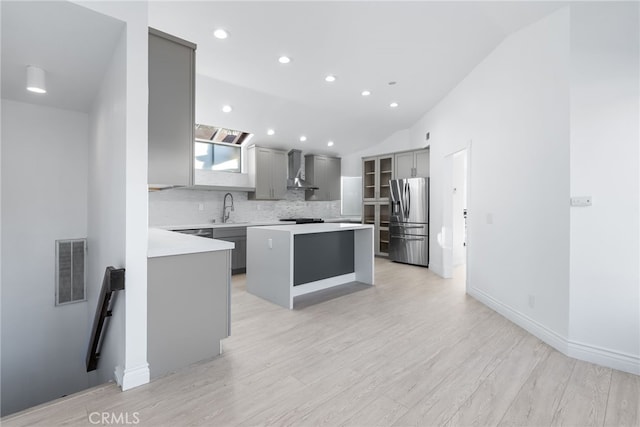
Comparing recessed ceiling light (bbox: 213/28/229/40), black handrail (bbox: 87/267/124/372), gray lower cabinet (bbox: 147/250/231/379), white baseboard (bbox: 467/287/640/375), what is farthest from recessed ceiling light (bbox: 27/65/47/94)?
white baseboard (bbox: 467/287/640/375)

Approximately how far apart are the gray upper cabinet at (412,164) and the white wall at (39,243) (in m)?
5.21

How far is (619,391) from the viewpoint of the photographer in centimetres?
197

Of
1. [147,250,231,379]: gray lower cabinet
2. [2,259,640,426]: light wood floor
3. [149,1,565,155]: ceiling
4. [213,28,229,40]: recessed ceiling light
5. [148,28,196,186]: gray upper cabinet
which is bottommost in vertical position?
[2,259,640,426]: light wood floor

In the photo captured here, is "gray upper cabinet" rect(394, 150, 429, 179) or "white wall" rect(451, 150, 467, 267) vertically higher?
"gray upper cabinet" rect(394, 150, 429, 179)

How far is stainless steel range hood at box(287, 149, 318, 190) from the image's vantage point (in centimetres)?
645

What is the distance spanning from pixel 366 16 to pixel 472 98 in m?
1.96

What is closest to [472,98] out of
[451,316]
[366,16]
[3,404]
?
[366,16]

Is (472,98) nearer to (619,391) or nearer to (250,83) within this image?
(250,83)

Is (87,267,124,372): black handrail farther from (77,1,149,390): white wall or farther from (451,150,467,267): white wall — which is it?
(451,150,467,267): white wall

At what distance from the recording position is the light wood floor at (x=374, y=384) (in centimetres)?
170

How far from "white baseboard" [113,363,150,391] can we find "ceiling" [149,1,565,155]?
112 inches

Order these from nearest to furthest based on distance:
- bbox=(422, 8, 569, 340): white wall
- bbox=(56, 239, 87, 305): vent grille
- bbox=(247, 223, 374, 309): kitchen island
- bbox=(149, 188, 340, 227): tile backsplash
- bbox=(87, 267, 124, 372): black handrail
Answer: bbox=(87, 267, 124, 372): black handrail
bbox=(422, 8, 569, 340): white wall
bbox=(56, 239, 87, 305): vent grille
bbox=(247, 223, 374, 309): kitchen island
bbox=(149, 188, 340, 227): tile backsplash

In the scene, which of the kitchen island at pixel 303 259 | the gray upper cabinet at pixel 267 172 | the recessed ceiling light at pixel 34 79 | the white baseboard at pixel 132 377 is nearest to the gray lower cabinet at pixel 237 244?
the gray upper cabinet at pixel 267 172

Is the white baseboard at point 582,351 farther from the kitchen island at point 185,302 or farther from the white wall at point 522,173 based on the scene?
the kitchen island at point 185,302
